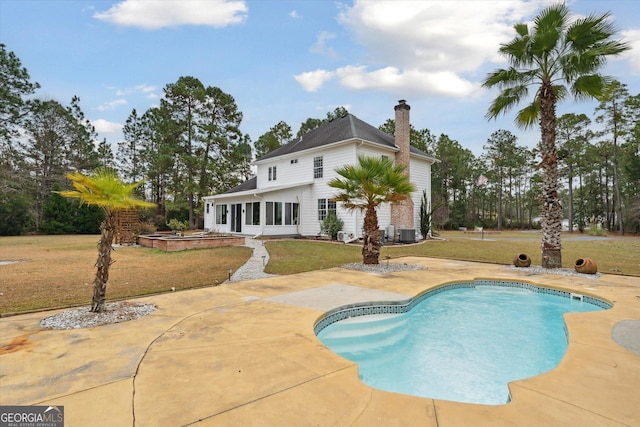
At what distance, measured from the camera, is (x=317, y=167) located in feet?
66.7

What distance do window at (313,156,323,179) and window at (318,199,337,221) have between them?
1.71 metres

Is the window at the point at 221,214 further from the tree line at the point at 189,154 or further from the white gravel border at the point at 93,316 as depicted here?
the white gravel border at the point at 93,316

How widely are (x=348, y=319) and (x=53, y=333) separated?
14.1ft

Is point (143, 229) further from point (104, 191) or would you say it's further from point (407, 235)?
point (407, 235)

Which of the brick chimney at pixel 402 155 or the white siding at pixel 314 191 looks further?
the brick chimney at pixel 402 155

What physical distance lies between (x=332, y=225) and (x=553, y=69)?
12359 mm

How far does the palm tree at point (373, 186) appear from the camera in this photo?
31.3ft

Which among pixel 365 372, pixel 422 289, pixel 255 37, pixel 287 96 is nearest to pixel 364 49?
pixel 255 37

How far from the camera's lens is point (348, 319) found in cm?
541

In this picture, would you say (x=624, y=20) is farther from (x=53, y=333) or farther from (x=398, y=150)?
(x=53, y=333)

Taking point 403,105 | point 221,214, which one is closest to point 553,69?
point 403,105

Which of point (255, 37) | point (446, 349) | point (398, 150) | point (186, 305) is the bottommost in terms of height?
point (446, 349)

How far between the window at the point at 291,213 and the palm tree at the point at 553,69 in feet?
43.5

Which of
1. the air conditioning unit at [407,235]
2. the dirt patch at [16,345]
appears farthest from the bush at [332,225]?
the dirt patch at [16,345]
